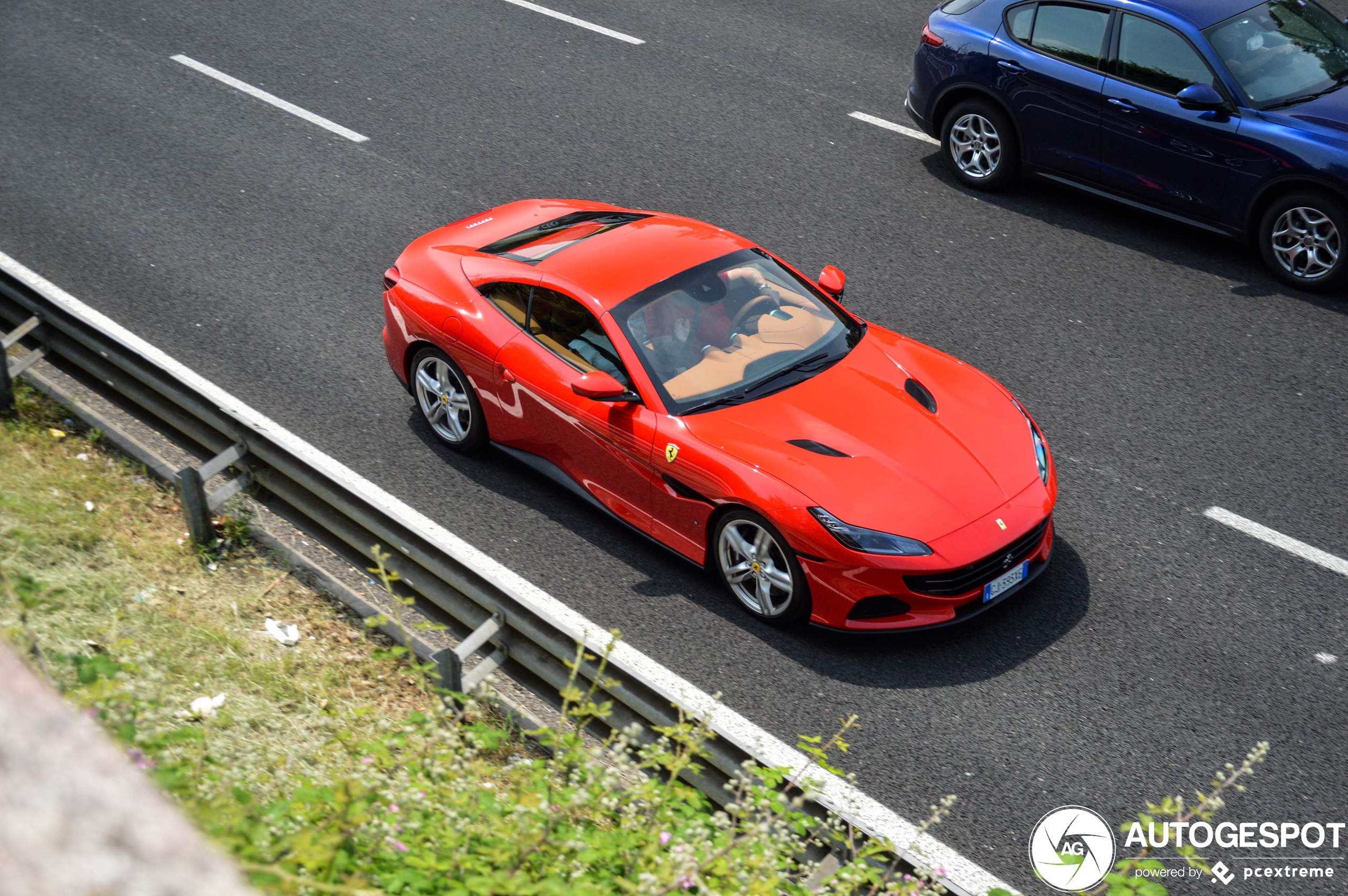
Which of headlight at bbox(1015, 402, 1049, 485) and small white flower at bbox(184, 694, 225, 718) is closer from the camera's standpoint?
small white flower at bbox(184, 694, 225, 718)

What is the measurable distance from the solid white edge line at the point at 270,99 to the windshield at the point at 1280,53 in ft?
24.7

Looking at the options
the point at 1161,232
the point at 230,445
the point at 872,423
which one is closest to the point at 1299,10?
the point at 1161,232

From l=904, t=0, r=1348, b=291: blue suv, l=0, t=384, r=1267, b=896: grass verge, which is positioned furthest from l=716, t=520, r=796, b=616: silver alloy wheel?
l=904, t=0, r=1348, b=291: blue suv

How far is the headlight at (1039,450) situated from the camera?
20.2 feet

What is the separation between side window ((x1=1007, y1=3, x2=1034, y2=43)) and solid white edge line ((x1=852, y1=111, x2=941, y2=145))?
141 centimetres

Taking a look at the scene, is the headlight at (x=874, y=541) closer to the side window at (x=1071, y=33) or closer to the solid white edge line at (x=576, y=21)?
the side window at (x=1071, y=33)

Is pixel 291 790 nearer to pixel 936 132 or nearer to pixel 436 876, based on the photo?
pixel 436 876

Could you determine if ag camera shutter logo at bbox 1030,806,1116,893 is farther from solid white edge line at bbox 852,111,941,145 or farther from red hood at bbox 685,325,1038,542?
solid white edge line at bbox 852,111,941,145

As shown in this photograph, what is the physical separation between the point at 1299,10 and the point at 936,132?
2.97m

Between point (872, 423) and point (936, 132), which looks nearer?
point (872, 423)

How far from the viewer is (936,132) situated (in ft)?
34.8

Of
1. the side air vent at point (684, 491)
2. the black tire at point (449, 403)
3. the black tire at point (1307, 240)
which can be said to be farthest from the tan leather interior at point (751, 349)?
the black tire at point (1307, 240)

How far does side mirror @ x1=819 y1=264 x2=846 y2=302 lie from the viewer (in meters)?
7.12

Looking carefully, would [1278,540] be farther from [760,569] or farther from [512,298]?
[512,298]
